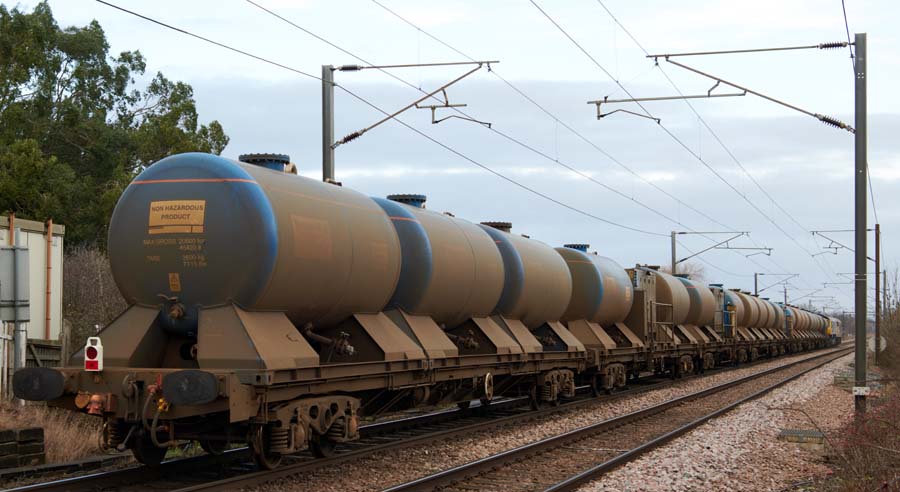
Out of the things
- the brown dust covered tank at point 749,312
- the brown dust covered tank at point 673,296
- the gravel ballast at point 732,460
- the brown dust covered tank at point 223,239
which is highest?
the brown dust covered tank at point 223,239

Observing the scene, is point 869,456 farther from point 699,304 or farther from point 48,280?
point 699,304

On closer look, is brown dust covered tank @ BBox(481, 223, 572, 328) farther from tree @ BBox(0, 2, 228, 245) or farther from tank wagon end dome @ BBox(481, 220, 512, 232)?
tree @ BBox(0, 2, 228, 245)

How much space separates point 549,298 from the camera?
19188 mm

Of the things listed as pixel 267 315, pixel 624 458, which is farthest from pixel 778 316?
pixel 267 315

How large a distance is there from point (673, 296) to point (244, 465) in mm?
20113

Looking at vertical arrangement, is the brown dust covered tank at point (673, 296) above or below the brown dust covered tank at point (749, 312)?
above

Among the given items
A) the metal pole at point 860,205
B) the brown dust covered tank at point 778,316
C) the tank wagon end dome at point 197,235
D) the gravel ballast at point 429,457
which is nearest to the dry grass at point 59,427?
the tank wagon end dome at point 197,235

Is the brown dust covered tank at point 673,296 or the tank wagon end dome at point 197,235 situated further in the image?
the brown dust covered tank at point 673,296

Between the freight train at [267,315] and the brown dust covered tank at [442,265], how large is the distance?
3cm

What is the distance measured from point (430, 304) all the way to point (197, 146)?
81.4ft

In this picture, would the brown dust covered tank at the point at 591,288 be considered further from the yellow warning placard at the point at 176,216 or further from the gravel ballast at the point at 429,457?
the yellow warning placard at the point at 176,216

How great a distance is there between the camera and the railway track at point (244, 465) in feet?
32.1

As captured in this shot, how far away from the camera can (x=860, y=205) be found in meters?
15.4

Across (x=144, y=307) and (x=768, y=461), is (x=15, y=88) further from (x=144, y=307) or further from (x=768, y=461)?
(x=768, y=461)
